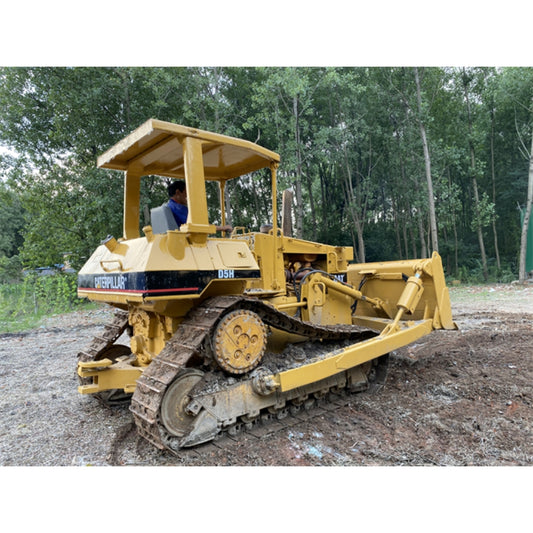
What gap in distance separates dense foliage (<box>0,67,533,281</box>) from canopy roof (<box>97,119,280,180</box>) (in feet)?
16.2

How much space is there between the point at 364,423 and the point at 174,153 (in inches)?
123

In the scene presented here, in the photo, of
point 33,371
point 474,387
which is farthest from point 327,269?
point 33,371

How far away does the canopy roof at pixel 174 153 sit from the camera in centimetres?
321

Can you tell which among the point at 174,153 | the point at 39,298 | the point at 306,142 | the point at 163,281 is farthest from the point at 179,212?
the point at 306,142

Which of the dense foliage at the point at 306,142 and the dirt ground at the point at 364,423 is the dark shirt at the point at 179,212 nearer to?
the dirt ground at the point at 364,423

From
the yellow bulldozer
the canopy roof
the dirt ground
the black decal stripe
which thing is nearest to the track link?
the yellow bulldozer

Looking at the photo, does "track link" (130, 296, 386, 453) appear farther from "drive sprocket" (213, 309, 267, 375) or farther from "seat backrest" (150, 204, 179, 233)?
"seat backrest" (150, 204, 179, 233)

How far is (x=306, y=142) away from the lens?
1573 cm

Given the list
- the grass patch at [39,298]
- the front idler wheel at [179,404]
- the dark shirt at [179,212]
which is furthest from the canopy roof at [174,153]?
the grass patch at [39,298]

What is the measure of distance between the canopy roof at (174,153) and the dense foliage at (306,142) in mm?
4950

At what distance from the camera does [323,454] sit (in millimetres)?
3227

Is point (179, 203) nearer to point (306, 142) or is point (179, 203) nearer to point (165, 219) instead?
point (165, 219)

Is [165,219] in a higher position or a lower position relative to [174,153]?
lower

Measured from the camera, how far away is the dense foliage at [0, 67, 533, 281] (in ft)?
37.4
